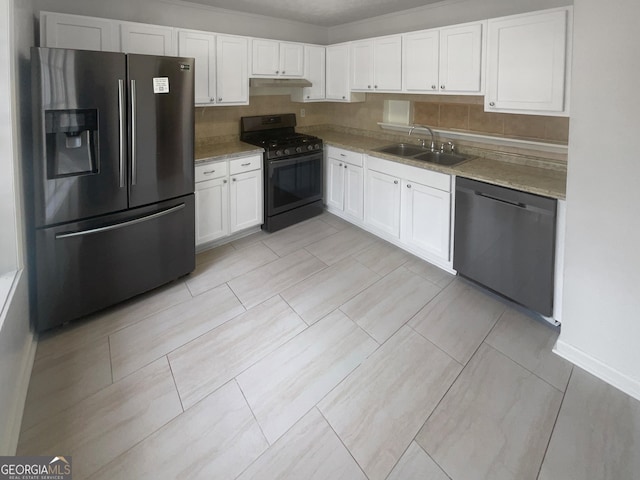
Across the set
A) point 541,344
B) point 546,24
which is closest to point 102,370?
point 541,344

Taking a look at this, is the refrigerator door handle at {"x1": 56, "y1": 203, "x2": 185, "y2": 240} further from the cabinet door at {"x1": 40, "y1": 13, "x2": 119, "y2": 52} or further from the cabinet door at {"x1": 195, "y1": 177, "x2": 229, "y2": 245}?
the cabinet door at {"x1": 40, "y1": 13, "x2": 119, "y2": 52}

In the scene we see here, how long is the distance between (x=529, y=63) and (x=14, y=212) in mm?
3258

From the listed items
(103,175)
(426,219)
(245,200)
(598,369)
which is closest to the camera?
(598,369)

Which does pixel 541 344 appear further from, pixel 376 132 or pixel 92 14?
pixel 92 14

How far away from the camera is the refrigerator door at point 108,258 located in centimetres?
216

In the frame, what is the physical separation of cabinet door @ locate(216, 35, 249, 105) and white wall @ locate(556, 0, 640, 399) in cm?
276

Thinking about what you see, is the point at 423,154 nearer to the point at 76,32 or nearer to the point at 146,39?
the point at 146,39

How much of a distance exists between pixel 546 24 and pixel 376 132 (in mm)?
2167

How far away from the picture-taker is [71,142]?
6.86 ft

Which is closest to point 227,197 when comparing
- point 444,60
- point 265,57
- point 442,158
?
point 265,57

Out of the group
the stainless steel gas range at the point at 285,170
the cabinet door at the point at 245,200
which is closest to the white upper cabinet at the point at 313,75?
the stainless steel gas range at the point at 285,170

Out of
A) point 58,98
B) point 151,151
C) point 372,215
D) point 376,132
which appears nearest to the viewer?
point 58,98

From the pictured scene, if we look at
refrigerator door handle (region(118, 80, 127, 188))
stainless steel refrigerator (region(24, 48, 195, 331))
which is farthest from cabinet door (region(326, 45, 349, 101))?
refrigerator door handle (region(118, 80, 127, 188))

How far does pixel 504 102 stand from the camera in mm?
2586
